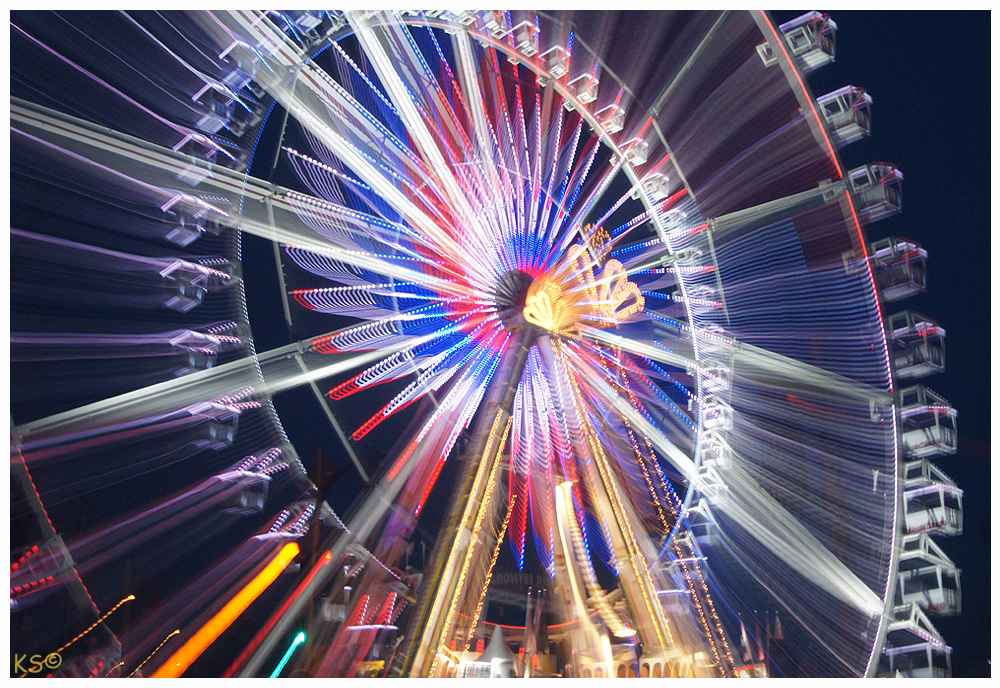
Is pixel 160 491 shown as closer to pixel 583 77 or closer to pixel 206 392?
pixel 206 392

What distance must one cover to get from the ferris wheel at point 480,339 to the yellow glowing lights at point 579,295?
0.03m

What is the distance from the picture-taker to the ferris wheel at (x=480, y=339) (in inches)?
164

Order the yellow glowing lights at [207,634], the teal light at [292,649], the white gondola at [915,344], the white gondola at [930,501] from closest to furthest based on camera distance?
the yellow glowing lights at [207,634] → the white gondola at [930,501] → the white gondola at [915,344] → the teal light at [292,649]

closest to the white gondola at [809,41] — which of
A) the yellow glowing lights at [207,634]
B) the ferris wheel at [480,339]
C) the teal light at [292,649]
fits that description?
the ferris wheel at [480,339]

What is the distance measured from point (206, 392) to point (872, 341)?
5103mm

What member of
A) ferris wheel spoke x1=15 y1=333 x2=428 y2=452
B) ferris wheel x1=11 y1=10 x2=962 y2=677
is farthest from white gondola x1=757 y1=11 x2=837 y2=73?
ferris wheel spoke x1=15 y1=333 x2=428 y2=452

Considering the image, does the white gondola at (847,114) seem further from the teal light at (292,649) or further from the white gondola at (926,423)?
the teal light at (292,649)

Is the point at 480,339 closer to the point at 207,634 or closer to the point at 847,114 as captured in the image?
the point at 207,634

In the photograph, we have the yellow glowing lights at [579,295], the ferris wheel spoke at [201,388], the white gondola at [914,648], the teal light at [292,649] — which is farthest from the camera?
the teal light at [292,649]

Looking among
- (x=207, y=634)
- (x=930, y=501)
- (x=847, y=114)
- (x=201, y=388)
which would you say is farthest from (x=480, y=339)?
(x=930, y=501)

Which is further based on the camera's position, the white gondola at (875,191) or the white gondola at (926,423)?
the white gondola at (875,191)

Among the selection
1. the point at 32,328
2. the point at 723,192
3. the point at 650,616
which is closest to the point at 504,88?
the point at 723,192

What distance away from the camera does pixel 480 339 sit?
5.42 m

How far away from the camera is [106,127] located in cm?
407
